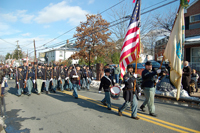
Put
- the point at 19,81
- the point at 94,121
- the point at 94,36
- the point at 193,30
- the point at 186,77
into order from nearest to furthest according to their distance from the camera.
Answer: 1. the point at 94,121
2. the point at 186,77
3. the point at 19,81
4. the point at 193,30
5. the point at 94,36

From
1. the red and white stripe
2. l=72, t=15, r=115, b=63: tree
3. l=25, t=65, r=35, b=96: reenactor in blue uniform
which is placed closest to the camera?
the red and white stripe

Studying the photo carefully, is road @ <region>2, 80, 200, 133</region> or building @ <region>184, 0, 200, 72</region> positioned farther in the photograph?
building @ <region>184, 0, 200, 72</region>

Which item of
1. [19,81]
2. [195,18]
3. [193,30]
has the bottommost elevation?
[19,81]

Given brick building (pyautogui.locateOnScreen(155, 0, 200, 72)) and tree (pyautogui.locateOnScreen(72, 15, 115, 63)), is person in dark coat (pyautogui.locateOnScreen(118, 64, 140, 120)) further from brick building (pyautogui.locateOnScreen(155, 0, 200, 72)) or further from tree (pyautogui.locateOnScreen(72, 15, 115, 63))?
tree (pyautogui.locateOnScreen(72, 15, 115, 63))

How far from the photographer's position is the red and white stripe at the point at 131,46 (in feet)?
18.7

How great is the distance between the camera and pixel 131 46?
5742 mm

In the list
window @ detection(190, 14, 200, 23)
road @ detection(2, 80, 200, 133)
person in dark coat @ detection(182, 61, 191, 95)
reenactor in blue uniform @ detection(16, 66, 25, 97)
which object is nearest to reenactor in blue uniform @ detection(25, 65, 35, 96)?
reenactor in blue uniform @ detection(16, 66, 25, 97)

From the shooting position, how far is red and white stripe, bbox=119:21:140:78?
5.69 metres

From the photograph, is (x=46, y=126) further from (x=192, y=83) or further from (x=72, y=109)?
(x=192, y=83)

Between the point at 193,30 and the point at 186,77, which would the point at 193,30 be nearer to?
the point at 193,30

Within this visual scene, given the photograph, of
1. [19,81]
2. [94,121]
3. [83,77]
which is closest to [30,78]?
[19,81]

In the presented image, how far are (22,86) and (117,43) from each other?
1221 centimetres

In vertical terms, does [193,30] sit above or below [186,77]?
above

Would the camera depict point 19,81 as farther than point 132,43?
Yes
